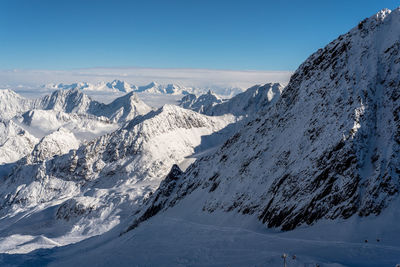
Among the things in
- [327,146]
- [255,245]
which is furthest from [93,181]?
[327,146]

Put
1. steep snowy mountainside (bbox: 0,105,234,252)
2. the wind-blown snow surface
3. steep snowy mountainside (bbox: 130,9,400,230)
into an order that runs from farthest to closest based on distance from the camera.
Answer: steep snowy mountainside (bbox: 0,105,234,252) < steep snowy mountainside (bbox: 130,9,400,230) < the wind-blown snow surface

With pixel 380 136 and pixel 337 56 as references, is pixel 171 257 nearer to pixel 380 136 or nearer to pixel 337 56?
pixel 380 136

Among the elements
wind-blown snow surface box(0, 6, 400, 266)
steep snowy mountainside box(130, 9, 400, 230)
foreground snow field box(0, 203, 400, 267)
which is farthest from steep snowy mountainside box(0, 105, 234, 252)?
foreground snow field box(0, 203, 400, 267)

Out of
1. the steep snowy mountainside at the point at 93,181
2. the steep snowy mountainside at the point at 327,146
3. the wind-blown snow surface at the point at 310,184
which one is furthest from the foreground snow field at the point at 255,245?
the steep snowy mountainside at the point at 93,181

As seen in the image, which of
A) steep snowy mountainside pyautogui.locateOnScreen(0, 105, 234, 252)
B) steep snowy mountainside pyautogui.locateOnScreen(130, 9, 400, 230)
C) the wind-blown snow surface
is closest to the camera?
the wind-blown snow surface

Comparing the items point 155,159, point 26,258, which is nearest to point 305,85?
point 26,258

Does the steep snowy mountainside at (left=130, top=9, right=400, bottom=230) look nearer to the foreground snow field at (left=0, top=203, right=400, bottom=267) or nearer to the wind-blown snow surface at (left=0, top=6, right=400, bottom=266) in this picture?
the wind-blown snow surface at (left=0, top=6, right=400, bottom=266)
